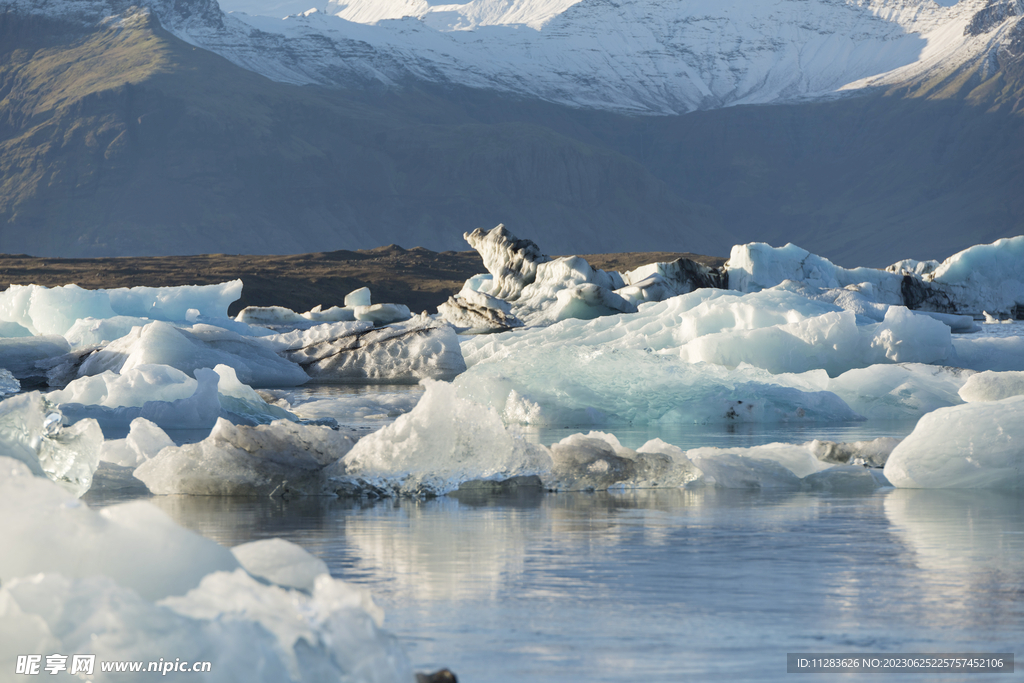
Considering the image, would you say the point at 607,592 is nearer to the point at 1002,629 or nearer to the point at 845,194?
the point at 1002,629

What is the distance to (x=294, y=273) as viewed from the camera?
5450 centimetres

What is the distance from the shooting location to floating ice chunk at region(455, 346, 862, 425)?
35.3 feet

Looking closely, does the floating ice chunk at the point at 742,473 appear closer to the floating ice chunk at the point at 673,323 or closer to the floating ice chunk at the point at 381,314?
the floating ice chunk at the point at 673,323

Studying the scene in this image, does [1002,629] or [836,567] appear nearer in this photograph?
[1002,629]

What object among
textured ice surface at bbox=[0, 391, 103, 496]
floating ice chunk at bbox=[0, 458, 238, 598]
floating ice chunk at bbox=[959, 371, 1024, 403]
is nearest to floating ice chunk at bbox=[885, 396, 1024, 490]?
textured ice surface at bbox=[0, 391, 103, 496]

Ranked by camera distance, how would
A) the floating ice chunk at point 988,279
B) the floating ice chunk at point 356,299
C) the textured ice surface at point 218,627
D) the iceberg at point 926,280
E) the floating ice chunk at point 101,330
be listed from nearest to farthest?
the textured ice surface at point 218,627 < the floating ice chunk at point 101,330 < the iceberg at point 926,280 < the floating ice chunk at point 988,279 < the floating ice chunk at point 356,299

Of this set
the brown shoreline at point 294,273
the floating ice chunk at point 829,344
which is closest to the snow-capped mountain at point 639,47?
the brown shoreline at point 294,273

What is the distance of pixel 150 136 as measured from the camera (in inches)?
4277

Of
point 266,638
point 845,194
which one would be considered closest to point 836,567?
point 266,638

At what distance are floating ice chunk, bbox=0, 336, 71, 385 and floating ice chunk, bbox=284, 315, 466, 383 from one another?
12.2 feet

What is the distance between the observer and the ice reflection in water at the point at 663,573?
251 centimetres

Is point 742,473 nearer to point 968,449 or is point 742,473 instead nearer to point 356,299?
point 968,449

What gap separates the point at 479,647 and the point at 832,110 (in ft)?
503

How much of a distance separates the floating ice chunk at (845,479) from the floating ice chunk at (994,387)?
4589 mm
